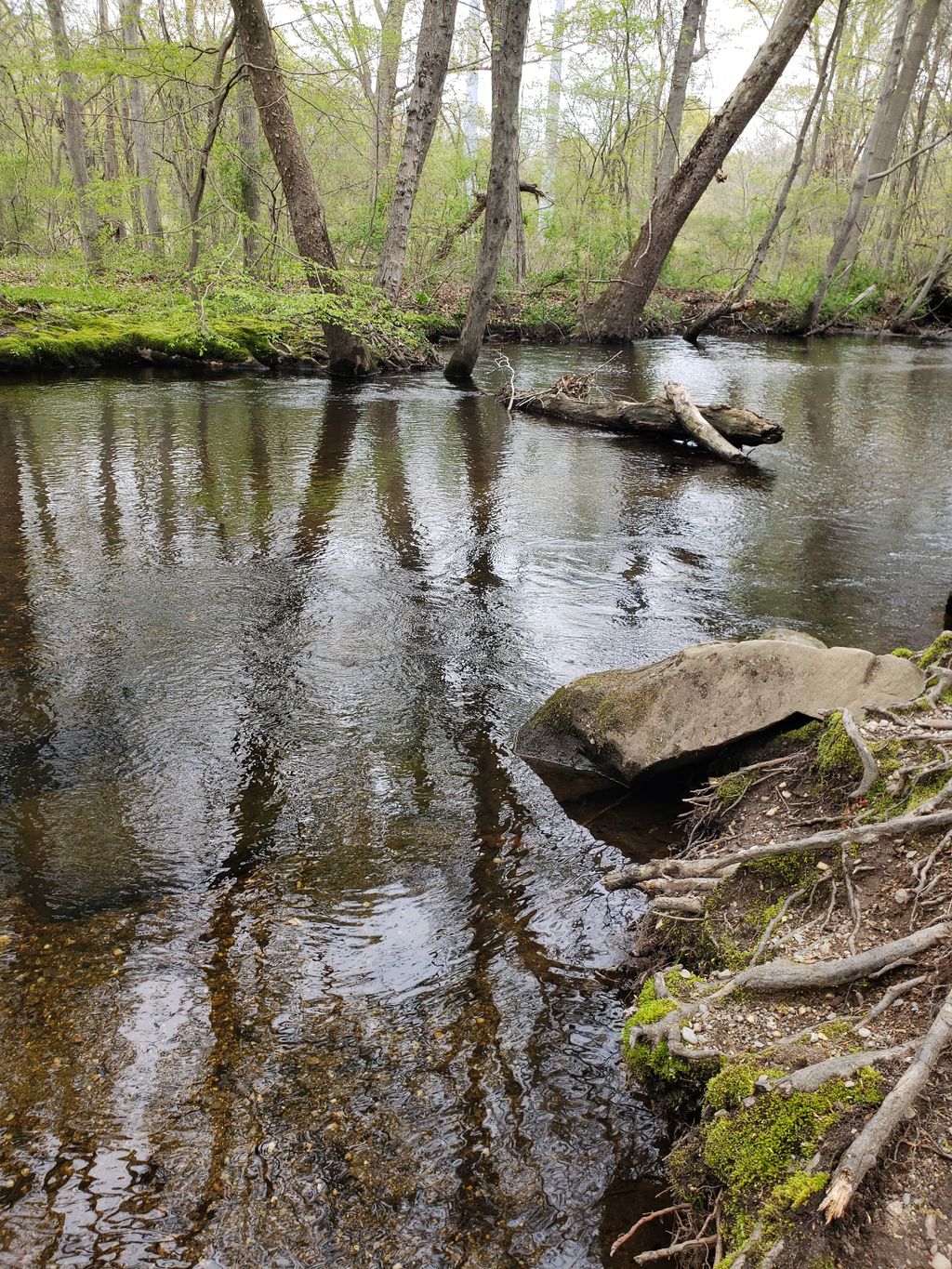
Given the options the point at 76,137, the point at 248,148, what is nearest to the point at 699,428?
the point at 248,148

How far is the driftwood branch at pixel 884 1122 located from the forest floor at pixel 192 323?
465 inches

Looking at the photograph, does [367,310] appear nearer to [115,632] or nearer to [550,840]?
[115,632]

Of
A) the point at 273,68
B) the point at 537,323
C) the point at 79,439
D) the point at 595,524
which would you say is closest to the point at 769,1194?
the point at 595,524

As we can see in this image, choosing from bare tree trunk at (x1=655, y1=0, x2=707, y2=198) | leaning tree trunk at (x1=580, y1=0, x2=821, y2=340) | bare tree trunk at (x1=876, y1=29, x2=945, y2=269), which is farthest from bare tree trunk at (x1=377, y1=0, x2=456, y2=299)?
bare tree trunk at (x1=876, y1=29, x2=945, y2=269)

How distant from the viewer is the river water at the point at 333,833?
2.36 m

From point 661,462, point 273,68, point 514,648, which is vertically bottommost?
point 514,648

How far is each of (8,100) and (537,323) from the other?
20478 mm

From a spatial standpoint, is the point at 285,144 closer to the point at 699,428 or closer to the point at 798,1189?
the point at 699,428

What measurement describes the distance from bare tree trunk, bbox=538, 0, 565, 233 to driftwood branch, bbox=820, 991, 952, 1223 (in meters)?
23.0

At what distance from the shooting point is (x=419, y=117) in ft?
47.5

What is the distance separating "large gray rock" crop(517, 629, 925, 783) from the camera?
4.01 m

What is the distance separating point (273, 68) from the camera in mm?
12266

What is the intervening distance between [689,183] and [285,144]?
8.89 m

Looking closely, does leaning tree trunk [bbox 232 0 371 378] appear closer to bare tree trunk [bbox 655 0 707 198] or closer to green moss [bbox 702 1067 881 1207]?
bare tree trunk [bbox 655 0 707 198]
